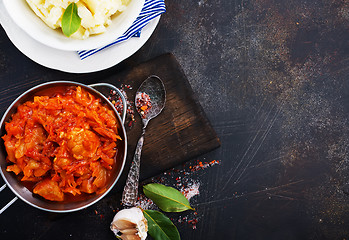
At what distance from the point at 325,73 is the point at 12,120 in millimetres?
1932

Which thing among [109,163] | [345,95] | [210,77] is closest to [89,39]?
[109,163]

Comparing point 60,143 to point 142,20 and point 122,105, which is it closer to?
point 122,105

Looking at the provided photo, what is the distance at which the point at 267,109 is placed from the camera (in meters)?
2.17

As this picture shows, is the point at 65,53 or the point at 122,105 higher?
the point at 65,53

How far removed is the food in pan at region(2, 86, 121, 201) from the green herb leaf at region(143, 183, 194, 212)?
35 centimetres

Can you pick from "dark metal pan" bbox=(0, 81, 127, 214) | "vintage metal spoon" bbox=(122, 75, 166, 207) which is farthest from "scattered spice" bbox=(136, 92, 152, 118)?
"dark metal pan" bbox=(0, 81, 127, 214)

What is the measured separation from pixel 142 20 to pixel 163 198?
3.32ft

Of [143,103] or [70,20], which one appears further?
[143,103]

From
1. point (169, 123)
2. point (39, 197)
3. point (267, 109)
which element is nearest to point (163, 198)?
point (169, 123)

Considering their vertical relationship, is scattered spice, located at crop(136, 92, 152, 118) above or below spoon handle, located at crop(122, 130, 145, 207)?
above

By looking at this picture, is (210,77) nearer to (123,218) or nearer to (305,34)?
(305,34)

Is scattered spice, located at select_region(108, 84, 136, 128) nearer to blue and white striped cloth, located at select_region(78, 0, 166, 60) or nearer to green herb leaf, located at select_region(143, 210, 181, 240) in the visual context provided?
blue and white striped cloth, located at select_region(78, 0, 166, 60)

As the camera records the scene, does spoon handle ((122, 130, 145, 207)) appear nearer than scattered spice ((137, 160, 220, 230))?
Yes

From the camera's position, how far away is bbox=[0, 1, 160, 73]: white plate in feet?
5.69
